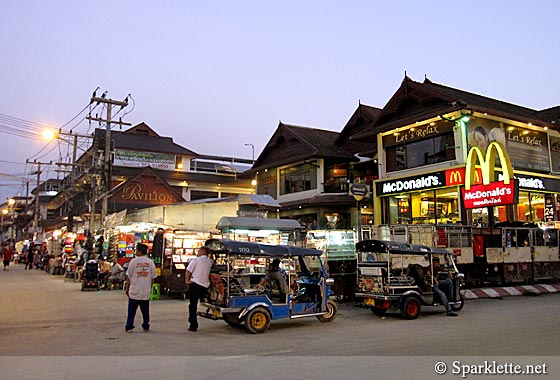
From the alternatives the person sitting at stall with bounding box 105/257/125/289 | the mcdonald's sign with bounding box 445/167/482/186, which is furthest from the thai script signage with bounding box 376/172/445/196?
the person sitting at stall with bounding box 105/257/125/289

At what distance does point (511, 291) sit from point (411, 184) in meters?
7.40

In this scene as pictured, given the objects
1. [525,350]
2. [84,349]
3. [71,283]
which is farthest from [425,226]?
[71,283]

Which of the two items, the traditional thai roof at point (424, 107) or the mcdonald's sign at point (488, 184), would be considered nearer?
the mcdonald's sign at point (488, 184)

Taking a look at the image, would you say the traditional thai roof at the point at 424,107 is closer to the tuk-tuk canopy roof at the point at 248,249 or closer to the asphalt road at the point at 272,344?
the asphalt road at the point at 272,344

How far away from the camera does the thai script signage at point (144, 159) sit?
41.4 meters

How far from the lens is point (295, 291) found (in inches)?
445

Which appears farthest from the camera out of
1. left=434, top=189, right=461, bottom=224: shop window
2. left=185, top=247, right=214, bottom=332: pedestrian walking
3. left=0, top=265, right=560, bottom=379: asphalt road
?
left=434, top=189, right=461, bottom=224: shop window

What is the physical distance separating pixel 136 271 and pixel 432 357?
20.2 feet

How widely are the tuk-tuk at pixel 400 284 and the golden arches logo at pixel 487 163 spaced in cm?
752

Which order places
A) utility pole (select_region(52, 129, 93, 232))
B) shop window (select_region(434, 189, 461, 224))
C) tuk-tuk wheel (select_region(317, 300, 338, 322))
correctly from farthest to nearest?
1. utility pole (select_region(52, 129, 93, 232))
2. shop window (select_region(434, 189, 461, 224))
3. tuk-tuk wheel (select_region(317, 300, 338, 322))

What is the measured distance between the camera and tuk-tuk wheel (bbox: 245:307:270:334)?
9.88 metres

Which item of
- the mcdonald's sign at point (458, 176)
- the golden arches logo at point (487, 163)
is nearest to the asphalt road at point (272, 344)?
the golden arches logo at point (487, 163)

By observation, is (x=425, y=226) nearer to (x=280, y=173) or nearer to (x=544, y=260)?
(x=544, y=260)

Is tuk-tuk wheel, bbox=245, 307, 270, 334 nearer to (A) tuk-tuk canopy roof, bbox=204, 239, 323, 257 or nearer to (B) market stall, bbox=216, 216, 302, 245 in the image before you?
(A) tuk-tuk canopy roof, bbox=204, 239, 323, 257
